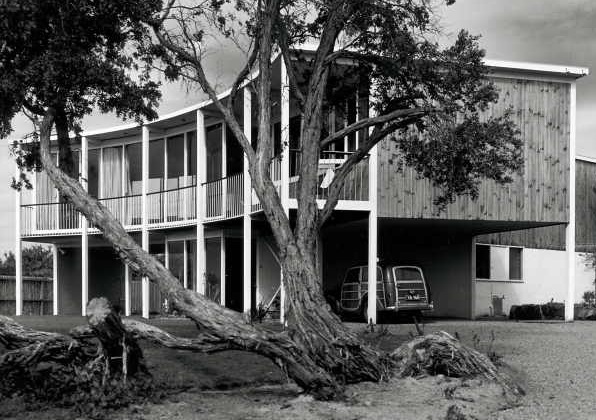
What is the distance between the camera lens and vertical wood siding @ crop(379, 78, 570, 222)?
818 inches

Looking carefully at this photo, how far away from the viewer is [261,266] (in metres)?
23.9

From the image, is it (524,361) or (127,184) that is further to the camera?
(127,184)

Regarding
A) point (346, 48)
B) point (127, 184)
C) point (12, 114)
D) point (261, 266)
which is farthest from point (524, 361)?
point (127, 184)

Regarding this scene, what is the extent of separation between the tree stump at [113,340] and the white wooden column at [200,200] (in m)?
13.3

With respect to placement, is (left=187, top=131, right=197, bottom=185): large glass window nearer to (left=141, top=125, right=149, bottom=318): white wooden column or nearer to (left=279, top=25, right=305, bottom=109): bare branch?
(left=141, top=125, right=149, bottom=318): white wooden column

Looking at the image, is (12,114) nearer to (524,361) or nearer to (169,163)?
(524,361)

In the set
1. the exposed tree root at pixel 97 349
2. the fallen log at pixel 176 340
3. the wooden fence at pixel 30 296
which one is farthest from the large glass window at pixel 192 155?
the fallen log at pixel 176 340

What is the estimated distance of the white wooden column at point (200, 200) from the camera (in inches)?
888

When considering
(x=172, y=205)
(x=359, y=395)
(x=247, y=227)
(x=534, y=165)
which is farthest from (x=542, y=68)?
(x=359, y=395)

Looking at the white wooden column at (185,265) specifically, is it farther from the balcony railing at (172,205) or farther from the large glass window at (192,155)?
the large glass window at (192,155)

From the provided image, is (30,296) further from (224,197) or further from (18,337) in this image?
(18,337)

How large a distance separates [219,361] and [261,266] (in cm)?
1244

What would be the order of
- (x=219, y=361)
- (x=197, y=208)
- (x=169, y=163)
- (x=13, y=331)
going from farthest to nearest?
(x=169, y=163), (x=197, y=208), (x=219, y=361), (x=13, y=331)

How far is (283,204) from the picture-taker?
58.4 feet
